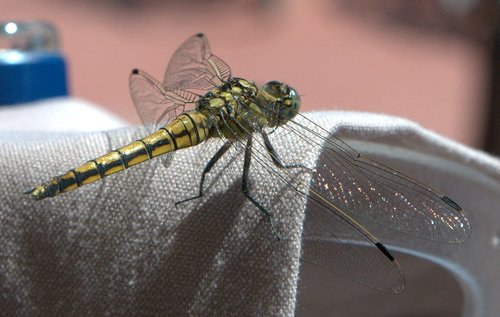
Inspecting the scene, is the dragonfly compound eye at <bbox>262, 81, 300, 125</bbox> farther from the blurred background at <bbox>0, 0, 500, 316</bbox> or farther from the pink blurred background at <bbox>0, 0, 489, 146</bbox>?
the pink blurred background at <bbox>0, 0, 489, 146</bbox>

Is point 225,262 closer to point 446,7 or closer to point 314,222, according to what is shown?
point 314,222

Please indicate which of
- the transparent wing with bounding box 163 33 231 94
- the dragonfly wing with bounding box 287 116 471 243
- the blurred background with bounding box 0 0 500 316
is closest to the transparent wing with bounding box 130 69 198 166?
the transparent wing with bounding box 163 33 231 94

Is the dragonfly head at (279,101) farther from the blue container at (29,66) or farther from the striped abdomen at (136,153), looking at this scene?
the blue container at (29,66)

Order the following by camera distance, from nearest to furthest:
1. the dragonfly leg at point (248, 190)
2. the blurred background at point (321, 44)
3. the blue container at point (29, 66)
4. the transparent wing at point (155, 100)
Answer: the dragonfly leg at point (248, 190), the transparent wing at point (155, 100), the blue container at point (29, 66), the blurred background at point (321, 44)

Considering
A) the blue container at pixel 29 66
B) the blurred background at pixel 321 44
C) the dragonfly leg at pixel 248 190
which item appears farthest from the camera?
the blurred background at pixel 321 44

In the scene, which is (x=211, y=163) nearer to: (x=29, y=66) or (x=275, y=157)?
(x=275, y=157)

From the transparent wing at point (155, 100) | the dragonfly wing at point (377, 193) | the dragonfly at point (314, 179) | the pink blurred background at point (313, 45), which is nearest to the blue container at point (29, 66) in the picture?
the transparent wing at point (155, 100)
